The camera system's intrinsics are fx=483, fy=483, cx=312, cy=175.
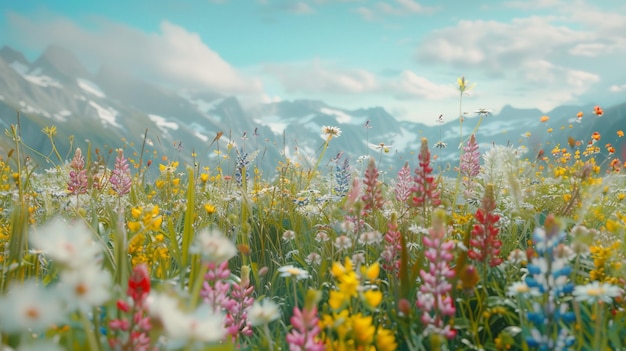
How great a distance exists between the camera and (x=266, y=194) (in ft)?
17.4

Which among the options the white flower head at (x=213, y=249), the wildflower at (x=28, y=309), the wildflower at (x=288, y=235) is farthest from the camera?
the wildflower at (x=288, y=235)

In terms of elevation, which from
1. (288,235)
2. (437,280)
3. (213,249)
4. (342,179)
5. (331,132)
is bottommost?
(288,235)

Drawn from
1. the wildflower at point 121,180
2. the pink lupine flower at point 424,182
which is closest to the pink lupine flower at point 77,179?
the wildflower at point 121,180

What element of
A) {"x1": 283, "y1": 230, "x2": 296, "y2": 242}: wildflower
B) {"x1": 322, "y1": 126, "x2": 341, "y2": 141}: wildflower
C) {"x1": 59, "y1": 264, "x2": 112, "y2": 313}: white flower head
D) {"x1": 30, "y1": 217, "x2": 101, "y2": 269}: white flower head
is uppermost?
{"x1": 322, "y1": 126, "x2": 341, "y2": 141}: wildflower

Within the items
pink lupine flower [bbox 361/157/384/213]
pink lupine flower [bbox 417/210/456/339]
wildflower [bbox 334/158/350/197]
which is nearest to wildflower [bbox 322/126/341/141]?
wildflower [bbox 334/158/350/197]

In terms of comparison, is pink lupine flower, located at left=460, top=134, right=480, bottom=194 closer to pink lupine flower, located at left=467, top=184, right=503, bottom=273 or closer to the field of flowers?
the field of flowers

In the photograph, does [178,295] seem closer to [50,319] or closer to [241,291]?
[50,319]

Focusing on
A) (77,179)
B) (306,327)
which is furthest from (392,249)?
(77,179)

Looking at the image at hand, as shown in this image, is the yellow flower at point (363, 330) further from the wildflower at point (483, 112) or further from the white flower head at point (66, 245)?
the wildflower at point (483, 112)

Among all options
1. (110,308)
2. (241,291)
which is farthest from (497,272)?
(110,308)

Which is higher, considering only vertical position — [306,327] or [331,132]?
[331,132]

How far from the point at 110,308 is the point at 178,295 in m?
0.58

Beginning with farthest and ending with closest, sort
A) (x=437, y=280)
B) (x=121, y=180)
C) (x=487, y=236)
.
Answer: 1. (x=121, y=180)
2. (x=487, y=236)
3. (x=437, y=280)

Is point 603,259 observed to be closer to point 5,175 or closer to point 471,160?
point 471,160
